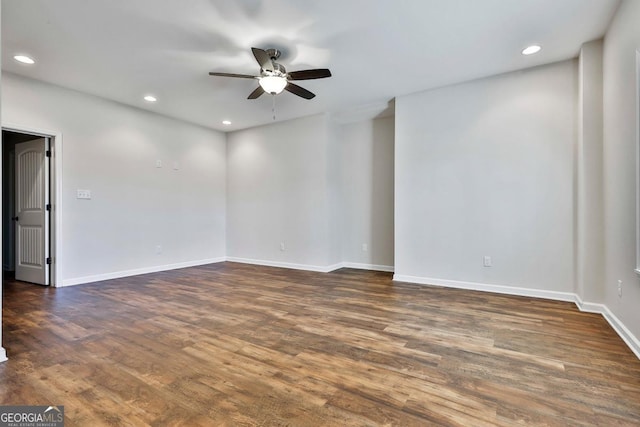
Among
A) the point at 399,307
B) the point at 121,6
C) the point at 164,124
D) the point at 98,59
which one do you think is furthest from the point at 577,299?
the point at 164,124

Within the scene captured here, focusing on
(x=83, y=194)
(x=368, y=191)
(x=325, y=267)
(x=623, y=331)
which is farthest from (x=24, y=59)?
(x=623, y=331)

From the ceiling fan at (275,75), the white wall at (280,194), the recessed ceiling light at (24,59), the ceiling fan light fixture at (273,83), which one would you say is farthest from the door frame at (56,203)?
the ceiling fan light fixture at (273,83)

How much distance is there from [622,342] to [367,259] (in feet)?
11.5

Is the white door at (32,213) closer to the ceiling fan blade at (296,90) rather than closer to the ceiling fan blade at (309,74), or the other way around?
the ceiling fan blade at (296,90)

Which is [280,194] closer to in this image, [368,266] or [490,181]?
[368,266]

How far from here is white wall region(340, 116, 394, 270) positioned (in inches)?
209

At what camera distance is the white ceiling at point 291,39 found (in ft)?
8.27

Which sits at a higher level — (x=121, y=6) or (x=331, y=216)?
(x=121, y=6)

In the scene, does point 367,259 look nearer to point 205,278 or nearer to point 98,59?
point 205,278

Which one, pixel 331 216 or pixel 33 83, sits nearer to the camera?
pixel 33 83

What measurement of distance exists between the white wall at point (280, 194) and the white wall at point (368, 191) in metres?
0.56

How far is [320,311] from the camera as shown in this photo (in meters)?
3.12

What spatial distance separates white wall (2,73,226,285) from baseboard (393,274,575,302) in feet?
12.8

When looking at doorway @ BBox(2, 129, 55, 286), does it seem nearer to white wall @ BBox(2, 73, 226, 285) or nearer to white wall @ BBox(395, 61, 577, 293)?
white wall @ BBox(2, 73, 226, 285)
